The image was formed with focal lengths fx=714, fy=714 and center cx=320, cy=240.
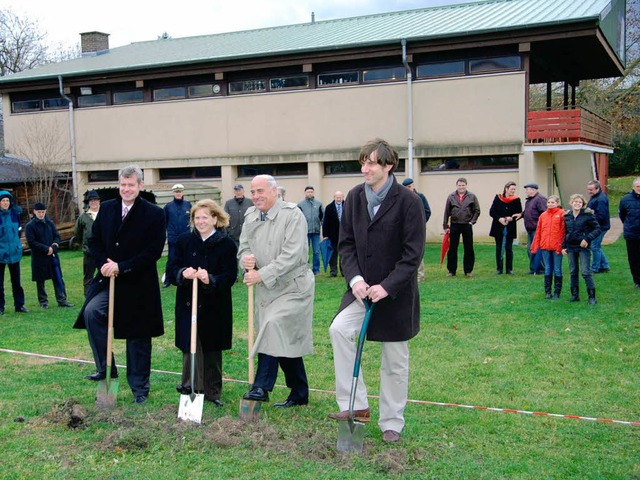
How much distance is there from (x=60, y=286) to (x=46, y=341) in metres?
3.33

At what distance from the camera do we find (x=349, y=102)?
71.2ft

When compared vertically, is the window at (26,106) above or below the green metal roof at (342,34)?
below

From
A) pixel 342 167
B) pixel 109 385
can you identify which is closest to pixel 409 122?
pixel 342 167

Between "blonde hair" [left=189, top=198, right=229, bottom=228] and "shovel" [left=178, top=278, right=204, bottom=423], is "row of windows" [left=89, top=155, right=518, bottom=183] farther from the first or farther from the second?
"shovel" [left=178, top=278, right=204, bottom=423]

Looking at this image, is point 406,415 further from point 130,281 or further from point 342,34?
point 342,34

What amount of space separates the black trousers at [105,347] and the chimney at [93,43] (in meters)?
26.3

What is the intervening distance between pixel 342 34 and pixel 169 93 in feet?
20.5

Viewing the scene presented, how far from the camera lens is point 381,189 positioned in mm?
5414

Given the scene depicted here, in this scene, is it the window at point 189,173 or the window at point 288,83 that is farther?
the window at point 189,173

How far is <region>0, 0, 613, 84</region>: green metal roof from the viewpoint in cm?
1981

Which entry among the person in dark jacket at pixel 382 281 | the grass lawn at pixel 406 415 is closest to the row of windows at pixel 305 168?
the grass lawn at pixel 406 415

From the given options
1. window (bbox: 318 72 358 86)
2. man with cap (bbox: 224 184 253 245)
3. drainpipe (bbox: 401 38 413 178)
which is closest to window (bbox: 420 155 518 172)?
drainpipe (bbox: 401 38 413 178)

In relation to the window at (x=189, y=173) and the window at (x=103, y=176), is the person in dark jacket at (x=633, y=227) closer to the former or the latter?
the window at (x=189, y=173)

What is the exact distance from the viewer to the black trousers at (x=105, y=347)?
659cm
